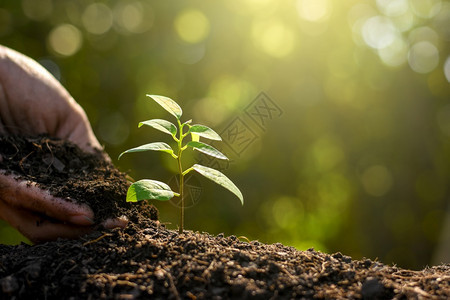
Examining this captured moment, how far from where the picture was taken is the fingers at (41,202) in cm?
224

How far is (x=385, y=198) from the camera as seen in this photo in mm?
9602

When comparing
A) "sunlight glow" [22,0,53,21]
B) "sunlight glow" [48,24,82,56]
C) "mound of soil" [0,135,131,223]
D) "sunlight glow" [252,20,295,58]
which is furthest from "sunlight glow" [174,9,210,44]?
"mound of soil" [0,135,131,223]

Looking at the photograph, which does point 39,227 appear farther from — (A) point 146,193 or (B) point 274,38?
(B) point 274,38

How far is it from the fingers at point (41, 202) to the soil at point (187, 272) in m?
0.16

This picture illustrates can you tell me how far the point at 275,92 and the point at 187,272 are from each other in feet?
25.3

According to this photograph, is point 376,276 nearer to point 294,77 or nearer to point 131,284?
point 131,284

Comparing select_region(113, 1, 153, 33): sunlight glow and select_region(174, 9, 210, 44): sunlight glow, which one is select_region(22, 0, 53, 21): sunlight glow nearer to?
select_region(113, 1, 153, 33): sunlight glow

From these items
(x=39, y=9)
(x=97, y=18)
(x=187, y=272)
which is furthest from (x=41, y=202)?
(x=39, y=9)

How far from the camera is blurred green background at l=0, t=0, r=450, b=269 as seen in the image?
8.86 metres

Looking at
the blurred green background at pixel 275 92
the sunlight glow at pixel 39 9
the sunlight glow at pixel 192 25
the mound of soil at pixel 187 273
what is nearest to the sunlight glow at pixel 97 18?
the blurred green background at pixel 275 92

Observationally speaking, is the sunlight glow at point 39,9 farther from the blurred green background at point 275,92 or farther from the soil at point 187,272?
the soil at point 187,272

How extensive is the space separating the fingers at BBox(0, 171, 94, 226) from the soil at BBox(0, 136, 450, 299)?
0.53ft

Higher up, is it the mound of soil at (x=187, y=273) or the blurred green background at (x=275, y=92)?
the blurred green background at (x=275, y=92)

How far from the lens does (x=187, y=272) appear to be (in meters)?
1.75
